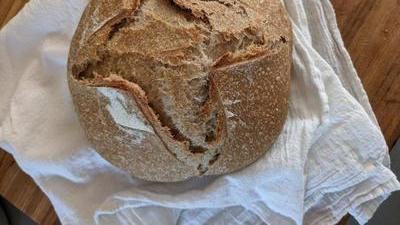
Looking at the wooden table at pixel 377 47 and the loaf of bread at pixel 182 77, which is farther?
the wooden table at pixel 377 47

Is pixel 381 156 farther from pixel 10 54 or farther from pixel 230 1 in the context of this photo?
pixel 10 54

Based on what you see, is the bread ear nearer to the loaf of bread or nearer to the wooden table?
the loaf of bread

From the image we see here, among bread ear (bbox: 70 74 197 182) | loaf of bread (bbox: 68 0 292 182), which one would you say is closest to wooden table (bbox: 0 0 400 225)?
loaf of bread (bbox: 68 0 292 182)

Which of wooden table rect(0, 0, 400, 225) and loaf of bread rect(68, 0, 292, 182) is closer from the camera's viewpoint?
loaf of bread rect(68, 0, 292, 182)

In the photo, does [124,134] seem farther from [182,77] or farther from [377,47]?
[377,47]

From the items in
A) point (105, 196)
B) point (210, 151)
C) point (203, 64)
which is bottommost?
point (105, 196)

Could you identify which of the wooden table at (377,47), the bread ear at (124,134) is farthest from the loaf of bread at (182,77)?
the wooden table at (377,47)

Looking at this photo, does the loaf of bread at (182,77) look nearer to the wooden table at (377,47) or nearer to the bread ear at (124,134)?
the bread ear at (124,134)

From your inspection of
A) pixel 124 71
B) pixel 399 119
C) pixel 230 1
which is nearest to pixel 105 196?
pixel 124 71

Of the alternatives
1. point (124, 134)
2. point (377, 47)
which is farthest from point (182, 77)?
point (377, 47)
